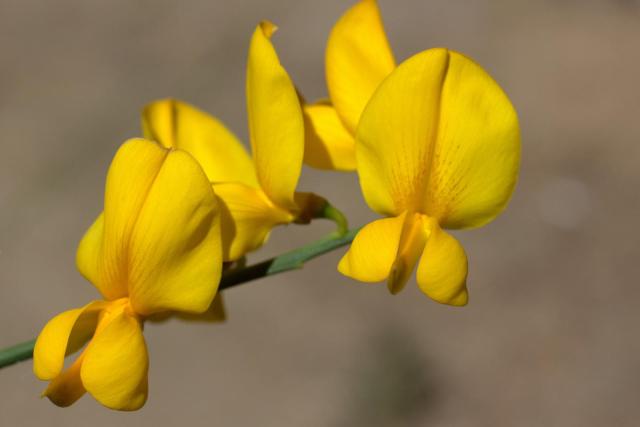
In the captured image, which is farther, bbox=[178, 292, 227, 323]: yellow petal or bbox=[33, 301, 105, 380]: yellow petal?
bbox=[178, 292, 227, 323]: yellow petal

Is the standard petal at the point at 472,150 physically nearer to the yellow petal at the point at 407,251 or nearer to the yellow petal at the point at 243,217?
the yellow petal at the point at 407,251

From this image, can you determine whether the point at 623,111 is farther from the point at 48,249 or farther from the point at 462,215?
the point at 462,215

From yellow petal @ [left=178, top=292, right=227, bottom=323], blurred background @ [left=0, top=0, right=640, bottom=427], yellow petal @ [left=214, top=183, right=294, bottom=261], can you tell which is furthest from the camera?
blurred background @ [left=0, top=0, right=640, bottom=427]

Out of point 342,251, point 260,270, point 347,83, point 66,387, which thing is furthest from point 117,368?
point 342,251

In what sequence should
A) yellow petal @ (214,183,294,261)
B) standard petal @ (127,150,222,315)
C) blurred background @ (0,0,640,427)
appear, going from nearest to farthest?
standard petal @ (127,150,222,315)
yellow petal @ (214,183,294,261)
blurred background @ (0,0,640,427)

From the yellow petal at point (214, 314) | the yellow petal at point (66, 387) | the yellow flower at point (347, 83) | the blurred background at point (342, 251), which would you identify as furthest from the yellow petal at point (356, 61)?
the blurred background at point (342, 251)

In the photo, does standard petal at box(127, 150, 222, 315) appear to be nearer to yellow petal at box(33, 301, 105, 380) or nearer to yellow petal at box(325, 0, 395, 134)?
yellow petal at box(33, 301, 105, 380)

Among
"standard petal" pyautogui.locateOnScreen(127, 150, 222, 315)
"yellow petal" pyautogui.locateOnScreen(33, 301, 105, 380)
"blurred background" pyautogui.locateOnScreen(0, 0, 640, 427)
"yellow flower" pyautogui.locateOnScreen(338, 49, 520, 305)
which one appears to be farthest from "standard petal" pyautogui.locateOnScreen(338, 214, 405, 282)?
"blurred background" pyautogui.locateOnScreen(0, 0, 640, 427)

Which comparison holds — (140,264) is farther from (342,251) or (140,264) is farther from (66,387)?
(342,251)
